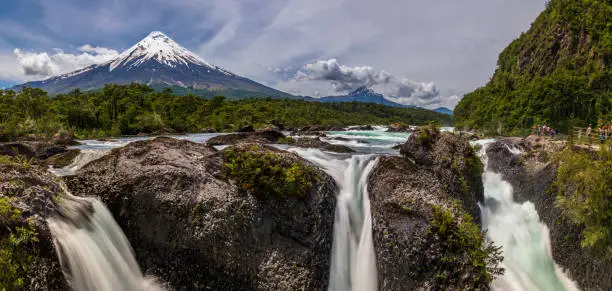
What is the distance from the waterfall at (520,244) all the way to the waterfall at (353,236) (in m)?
3.41

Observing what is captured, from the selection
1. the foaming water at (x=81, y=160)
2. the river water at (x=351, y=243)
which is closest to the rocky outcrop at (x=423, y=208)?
the river water at (x=351, y=243)

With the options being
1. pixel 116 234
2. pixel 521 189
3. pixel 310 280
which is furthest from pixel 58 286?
pixel 521 189

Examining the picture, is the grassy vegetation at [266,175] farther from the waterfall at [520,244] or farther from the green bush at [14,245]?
the waterfall at [520,244]

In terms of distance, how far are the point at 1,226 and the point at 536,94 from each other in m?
68.3

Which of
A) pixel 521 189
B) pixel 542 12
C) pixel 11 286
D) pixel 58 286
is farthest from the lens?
pixel 542 12

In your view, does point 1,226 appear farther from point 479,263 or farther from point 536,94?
point 536,94

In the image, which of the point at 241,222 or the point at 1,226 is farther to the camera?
the point at 241,222

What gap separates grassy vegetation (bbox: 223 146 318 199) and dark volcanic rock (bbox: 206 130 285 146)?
10179 mm

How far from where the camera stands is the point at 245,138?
20.7 m

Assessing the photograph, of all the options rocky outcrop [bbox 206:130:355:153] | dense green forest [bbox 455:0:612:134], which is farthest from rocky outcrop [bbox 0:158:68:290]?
dense green forest [bbox 455:0:612:134]

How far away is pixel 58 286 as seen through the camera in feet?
17.5

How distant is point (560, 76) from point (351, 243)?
63.7m

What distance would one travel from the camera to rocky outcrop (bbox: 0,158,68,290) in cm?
482

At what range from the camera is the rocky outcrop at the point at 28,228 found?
4824 mm
